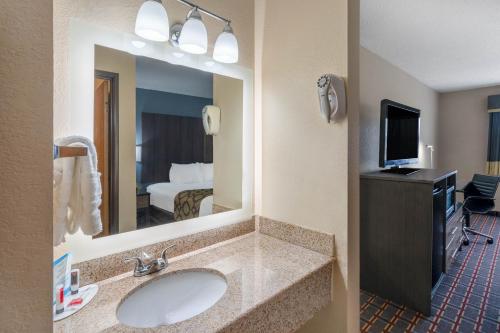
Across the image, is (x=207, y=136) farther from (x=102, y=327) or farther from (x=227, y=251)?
(x=102, y=327)

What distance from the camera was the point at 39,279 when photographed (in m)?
0.42

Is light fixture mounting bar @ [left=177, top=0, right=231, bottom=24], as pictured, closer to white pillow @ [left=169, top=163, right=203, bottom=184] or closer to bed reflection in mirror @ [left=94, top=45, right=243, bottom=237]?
bed reflection in mirror @ [left=94, top=45, right=243, bottom=237]

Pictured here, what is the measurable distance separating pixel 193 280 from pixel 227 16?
4.37ft

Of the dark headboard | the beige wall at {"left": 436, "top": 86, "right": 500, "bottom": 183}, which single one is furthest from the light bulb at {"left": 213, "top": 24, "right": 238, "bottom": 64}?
the beige wall at {"left": 436, "top": 86, "right": 500, "bottom": 183}

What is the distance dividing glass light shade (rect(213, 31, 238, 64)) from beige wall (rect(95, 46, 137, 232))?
0.40 meters

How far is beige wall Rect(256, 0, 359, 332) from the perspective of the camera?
1.17 meters

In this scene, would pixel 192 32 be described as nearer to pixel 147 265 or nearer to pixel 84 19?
pixel 84 19

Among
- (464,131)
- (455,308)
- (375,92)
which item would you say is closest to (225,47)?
(375,92)

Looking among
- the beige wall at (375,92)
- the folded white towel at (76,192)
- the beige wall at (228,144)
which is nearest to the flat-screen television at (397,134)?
the beige wall at (375,92)

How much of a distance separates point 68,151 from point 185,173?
59 centimetres

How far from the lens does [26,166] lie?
1.36ft

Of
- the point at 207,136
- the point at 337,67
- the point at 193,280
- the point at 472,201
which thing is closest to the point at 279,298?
the point at 193,280

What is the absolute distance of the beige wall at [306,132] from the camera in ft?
3.84

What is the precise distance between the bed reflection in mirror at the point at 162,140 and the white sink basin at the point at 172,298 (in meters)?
0.26
